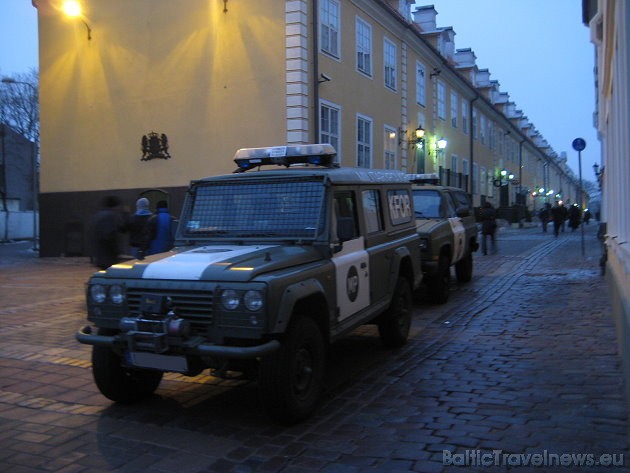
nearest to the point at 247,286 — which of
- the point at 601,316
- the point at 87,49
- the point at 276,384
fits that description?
A: the point at 276,384

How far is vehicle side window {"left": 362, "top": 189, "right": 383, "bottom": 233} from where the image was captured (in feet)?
20.4

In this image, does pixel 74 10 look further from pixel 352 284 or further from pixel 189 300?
pixel 189 300

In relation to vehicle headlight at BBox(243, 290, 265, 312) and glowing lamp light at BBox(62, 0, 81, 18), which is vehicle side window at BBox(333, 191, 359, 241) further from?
glowing lamp light at BBox(62, 0, 81, 18)

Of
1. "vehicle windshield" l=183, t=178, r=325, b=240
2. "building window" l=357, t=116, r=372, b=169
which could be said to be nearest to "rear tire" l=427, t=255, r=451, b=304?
"vehicle windshield" l=183, t=178, r=325, b=240

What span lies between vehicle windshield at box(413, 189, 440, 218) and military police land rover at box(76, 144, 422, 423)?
13.7 ft

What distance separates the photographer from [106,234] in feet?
27.3

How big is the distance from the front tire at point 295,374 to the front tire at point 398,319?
1970mm

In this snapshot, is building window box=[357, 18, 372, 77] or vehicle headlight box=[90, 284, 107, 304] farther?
A: building window box=[357, 18, 372, 77]

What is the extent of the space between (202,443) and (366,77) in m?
19.1

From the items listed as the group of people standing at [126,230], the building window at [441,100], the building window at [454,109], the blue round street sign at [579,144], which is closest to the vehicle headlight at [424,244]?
the group of people standing at [126,230]

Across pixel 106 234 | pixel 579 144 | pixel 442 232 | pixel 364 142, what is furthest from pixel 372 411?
pixel 364 142

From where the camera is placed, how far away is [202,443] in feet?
13.8

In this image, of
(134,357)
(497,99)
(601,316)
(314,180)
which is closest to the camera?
(134,357)

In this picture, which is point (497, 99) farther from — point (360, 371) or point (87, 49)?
point (360, 371)
